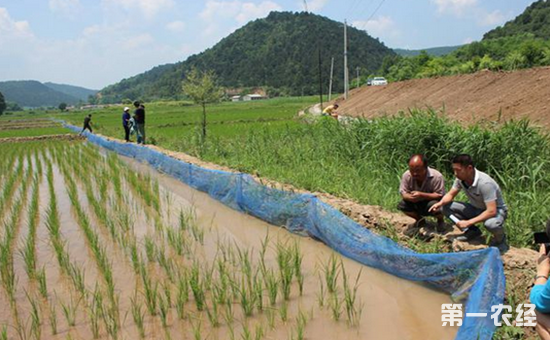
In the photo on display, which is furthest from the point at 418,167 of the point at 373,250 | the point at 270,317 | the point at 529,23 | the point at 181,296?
the point at 529,23

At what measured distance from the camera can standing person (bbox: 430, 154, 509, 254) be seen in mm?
3244

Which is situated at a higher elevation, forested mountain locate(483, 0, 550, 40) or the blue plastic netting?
forested mountain locate(483, 0, 550, 40)

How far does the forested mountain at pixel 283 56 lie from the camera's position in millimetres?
86812

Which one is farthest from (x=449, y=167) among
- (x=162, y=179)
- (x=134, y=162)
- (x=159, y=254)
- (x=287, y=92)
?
(x=287, y=92)

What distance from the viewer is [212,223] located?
5.44m

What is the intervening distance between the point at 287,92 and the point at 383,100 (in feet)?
207

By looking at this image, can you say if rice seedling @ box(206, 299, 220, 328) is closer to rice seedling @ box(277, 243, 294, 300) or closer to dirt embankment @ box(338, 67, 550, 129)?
rice seedling @ box(277, 243, 294, 300)

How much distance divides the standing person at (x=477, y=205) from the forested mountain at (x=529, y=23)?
52.1 m

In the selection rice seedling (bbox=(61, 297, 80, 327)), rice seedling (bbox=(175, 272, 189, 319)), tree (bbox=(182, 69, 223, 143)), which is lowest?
rice seedling (bbox=(61, 297, 80, 327))

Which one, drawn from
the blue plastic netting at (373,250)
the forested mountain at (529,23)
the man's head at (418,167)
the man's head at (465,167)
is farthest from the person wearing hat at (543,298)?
the forested mountain at (529,23)

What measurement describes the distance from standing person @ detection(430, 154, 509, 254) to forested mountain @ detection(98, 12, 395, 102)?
73.1 meters

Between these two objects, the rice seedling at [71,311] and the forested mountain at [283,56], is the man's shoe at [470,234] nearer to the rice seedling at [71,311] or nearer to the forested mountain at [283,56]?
the rice seedling at [71,311]

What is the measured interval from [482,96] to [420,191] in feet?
35.1

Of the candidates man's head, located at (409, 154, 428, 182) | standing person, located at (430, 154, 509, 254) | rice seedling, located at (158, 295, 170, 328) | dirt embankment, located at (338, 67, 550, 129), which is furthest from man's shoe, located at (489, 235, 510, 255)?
dirt embankment, located at (338, 67, 550, 129)
